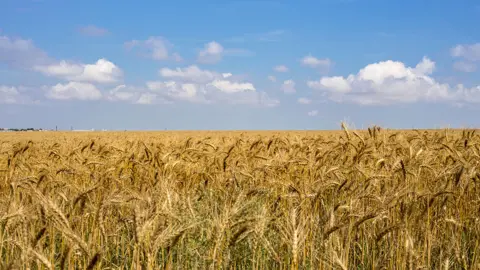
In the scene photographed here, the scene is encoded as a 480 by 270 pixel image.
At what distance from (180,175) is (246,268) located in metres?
2.80

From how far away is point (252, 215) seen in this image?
3.57 m

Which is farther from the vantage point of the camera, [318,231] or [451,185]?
[451,185]

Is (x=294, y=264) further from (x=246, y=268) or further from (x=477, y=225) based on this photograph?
(x=477, y=225)

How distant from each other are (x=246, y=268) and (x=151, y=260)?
1730mm

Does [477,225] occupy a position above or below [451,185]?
below

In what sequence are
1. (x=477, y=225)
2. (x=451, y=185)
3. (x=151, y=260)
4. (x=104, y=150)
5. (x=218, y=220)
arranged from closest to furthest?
(x=151, y=260), (x=218, y=220), (x=477, y=225), (x=451, y=185), (x=104, y=150)

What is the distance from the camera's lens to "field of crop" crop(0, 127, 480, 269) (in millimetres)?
2400

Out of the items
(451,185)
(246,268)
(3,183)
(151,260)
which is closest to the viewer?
(151,260)

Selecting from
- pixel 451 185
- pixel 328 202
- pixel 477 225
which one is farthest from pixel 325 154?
pixel 477 225

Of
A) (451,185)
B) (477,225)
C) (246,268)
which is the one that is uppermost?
(451,185)

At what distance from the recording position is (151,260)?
2068 millimetres

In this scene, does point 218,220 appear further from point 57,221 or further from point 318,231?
point 318,231

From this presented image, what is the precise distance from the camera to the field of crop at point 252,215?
7.88 feet

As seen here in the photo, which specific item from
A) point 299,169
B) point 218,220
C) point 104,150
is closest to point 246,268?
point 218,220
